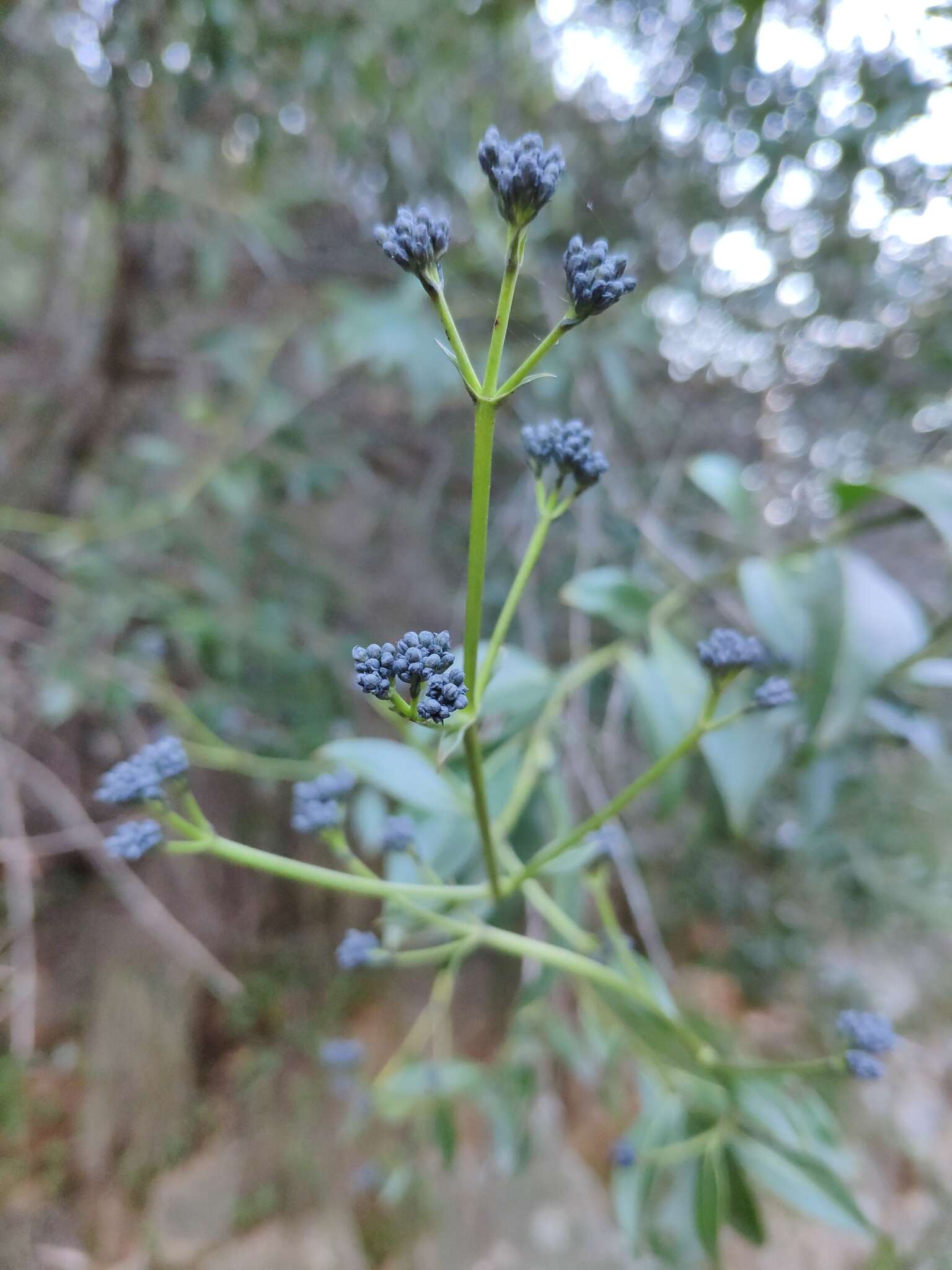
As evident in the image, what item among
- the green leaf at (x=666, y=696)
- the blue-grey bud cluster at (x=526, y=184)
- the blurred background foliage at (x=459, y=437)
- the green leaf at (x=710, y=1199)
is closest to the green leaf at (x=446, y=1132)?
the blurred background foliage at (x=459, y=437)

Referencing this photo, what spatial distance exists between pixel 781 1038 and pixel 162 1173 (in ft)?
4.21

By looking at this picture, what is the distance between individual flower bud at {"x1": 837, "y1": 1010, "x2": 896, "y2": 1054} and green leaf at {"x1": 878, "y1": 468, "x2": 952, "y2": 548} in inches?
14.6

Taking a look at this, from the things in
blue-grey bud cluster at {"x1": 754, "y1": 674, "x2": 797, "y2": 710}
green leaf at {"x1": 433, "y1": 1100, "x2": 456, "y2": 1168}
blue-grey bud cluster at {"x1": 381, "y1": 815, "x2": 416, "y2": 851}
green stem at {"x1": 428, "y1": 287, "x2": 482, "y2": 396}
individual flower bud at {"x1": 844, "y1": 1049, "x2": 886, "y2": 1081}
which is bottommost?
green leaf at {"x1": 433, "y1": 1100, "x2": 456, "y2": 1168}

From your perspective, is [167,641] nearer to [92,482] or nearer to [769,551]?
[92,482]

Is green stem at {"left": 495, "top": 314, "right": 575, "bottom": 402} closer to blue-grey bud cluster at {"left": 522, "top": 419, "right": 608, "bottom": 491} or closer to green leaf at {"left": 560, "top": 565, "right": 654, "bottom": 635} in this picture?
blue-grey bud cluster at {"left": 522, "top": 419, "right": 608, "bottom": 491}

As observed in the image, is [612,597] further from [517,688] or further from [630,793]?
[630,793]

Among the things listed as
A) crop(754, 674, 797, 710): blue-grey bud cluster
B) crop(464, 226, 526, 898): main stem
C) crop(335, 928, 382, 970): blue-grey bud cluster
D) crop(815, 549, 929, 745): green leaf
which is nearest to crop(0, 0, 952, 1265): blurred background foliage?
crop(815, 549, 929, 745): green leaf

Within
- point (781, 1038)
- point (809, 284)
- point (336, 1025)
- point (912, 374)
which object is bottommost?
point (781, 1038)

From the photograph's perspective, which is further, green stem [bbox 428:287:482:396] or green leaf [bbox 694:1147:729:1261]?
green leaf [bbox 694:1147:729:1261]

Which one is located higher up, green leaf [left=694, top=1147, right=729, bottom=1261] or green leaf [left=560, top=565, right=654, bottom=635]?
green leaf [left=560, top=565, right=654, bottom=635]

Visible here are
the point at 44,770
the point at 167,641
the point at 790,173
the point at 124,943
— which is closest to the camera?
the point at 790,173

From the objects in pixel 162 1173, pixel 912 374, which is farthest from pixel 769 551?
pixel 162 1173

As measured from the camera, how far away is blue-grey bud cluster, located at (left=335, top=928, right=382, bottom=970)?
490mm

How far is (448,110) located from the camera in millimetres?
1080
